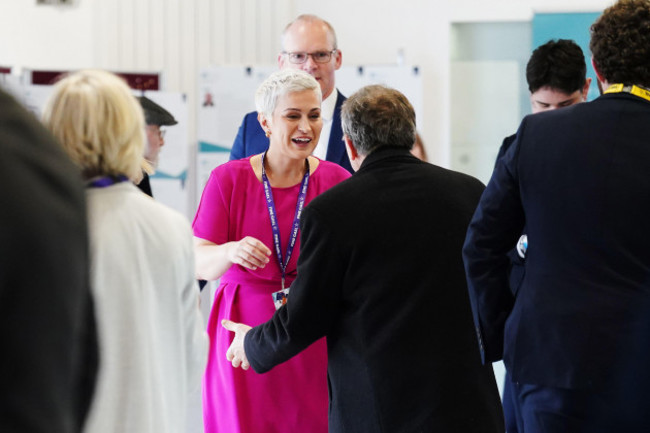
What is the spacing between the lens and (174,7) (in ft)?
22.7

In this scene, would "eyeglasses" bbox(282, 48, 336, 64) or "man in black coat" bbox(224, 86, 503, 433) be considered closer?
"man in black coat" bbox(224, 86, 503, 433)

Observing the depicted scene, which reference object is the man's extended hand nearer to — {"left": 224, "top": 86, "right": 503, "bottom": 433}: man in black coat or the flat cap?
{"left": 224, "top": 86, "right": 503, "bottom": 433}: man in black coat

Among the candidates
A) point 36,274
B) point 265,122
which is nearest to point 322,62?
point 265,122

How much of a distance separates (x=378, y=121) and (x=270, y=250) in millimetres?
641

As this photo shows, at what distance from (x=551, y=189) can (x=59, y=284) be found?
1.48m

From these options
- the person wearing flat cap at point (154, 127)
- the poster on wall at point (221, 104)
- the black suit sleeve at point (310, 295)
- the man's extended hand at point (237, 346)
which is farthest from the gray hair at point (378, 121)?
the poster on wall at point (221, 104)

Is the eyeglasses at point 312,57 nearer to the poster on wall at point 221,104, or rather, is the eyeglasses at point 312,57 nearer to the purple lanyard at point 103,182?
the purple lanyard at point 103,182

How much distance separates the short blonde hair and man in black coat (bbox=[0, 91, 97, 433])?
0.88m

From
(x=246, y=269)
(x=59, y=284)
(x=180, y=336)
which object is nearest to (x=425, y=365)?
(x=180, y=336)

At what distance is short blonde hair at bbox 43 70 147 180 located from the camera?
1662 millimetres

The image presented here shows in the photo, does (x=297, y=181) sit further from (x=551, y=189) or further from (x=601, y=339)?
(x=601, y=339)

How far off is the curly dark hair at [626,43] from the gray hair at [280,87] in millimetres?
1010

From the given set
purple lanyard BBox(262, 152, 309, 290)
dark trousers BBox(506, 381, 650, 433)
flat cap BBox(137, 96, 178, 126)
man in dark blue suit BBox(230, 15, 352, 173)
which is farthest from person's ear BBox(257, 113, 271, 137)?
dark trousers BBox(506, 381, 650, 433)

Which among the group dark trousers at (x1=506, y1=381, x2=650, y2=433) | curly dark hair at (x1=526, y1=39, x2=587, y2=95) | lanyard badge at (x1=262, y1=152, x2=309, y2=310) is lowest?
dark trousers at (x1=506, y1=381, x2=650, y2=433)
